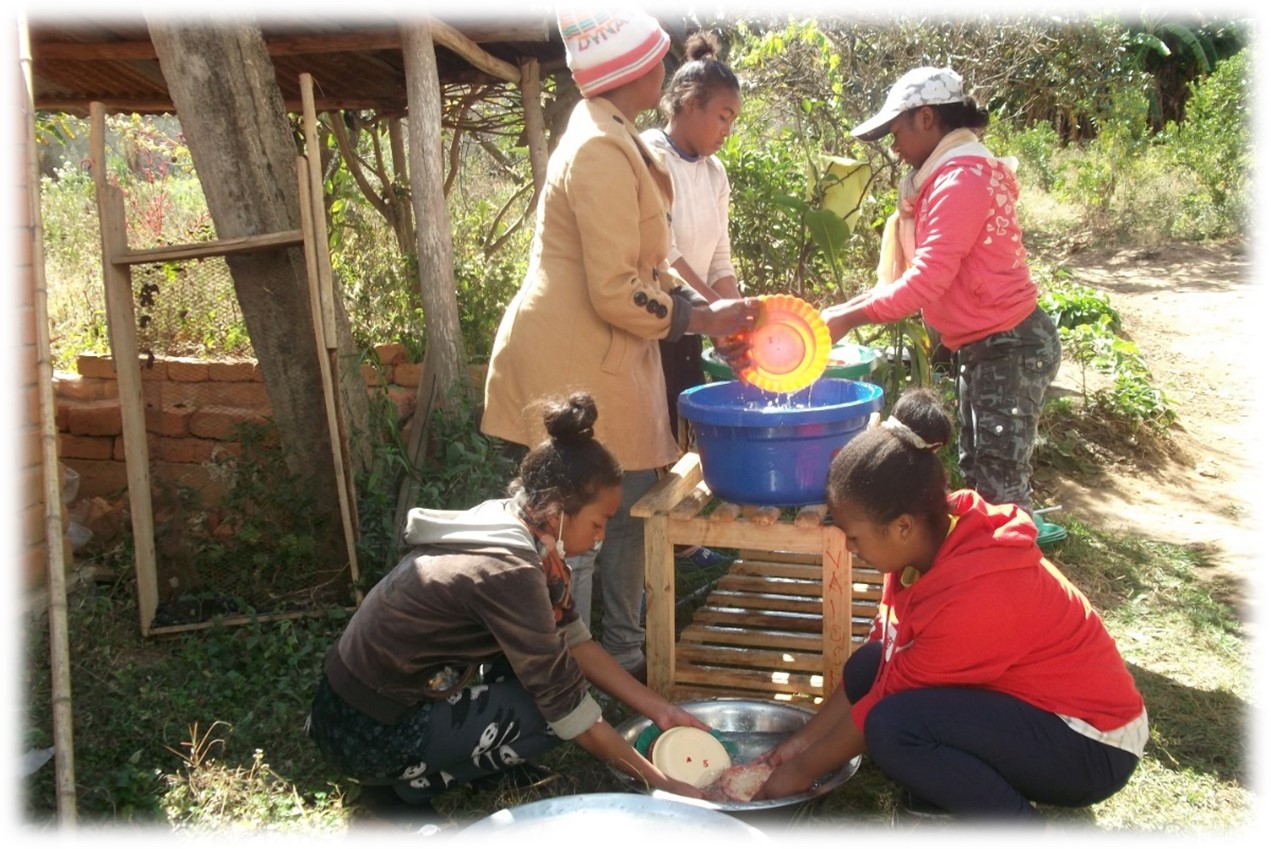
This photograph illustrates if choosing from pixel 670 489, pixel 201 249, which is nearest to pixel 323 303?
pixel 201 249

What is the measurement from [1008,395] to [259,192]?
250 centimetres

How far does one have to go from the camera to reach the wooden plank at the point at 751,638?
337cm

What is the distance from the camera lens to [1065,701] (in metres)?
2.22

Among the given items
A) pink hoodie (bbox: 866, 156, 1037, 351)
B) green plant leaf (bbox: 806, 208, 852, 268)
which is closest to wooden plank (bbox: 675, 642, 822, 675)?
pink hoodie (bbox: 866, 156, 1037, 351)

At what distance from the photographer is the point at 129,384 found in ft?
11.8

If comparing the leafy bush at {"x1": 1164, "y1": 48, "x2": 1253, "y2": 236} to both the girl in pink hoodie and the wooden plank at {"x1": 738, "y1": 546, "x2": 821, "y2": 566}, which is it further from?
the girl in pink hoodie

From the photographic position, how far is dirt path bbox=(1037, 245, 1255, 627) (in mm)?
4734

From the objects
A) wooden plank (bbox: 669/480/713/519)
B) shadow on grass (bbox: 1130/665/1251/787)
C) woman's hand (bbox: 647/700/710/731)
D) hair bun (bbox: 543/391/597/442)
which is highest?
hair bun (bbox: 543/391/597/442)

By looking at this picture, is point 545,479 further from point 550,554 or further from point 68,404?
point 68,404

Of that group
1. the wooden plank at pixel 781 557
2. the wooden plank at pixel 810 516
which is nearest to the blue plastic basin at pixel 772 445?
the wooden plank at pixel 810 516

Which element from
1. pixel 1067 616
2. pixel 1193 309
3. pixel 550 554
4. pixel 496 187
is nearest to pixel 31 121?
pixel 550 554

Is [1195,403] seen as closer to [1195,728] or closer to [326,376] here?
[1195,728]

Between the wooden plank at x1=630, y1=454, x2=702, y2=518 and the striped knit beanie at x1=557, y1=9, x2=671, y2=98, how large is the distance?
108 cm

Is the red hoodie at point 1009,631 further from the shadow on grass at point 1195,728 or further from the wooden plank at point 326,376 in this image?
the wooden plank at point 326,376
